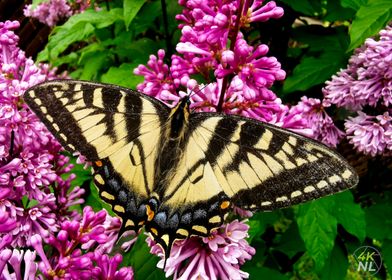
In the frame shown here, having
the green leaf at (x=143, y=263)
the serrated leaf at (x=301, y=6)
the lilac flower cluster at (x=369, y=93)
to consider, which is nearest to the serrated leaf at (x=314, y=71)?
the lilac flower cluster at (x=369, y=93)

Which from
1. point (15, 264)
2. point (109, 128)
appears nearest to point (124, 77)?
point (109, 128)

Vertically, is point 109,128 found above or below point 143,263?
above

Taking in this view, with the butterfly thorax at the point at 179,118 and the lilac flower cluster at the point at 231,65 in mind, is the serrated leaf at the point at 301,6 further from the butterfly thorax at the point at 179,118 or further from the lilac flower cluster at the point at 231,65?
the butterfly thorax at the point at 179,118

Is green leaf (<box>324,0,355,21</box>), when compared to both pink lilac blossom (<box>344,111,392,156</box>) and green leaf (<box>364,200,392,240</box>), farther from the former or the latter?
green leaf (<box>364,200,392,240</box>)

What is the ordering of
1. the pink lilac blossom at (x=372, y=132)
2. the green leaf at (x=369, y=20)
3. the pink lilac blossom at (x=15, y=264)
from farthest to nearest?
the pink lilac blossom at (x=372, y=132)
the green leaf at (x=369, y=20)
the pink lilac blossom at (x=15, y=264)

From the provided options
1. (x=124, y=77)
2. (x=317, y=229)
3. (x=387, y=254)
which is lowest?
(x=387, y=254)

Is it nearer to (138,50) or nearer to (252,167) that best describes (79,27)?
(138,50)

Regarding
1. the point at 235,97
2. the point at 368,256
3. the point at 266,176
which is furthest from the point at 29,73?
the point at 368,256
